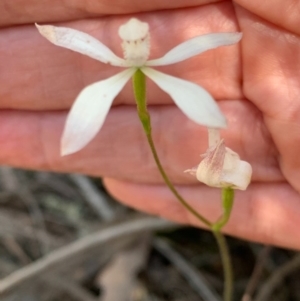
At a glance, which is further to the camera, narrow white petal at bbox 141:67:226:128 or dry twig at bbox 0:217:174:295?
dry twig at bbox 0:217:174:295

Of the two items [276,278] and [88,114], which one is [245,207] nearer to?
[276,278]

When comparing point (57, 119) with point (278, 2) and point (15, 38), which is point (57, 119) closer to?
point (15, 38)

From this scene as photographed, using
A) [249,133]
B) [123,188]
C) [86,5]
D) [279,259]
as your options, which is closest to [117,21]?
[86,5]

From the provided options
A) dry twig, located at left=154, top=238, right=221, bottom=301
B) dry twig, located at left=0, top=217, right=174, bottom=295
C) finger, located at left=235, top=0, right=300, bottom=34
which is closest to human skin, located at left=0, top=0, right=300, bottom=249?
finger, located at left=235, top=0, right=300, bottom=34

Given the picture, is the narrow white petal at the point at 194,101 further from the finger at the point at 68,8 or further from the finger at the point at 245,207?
the finger at the point at 245,207

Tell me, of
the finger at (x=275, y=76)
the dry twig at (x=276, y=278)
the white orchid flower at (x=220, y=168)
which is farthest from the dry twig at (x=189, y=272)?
the white orchid flower at (x=220, y=168)

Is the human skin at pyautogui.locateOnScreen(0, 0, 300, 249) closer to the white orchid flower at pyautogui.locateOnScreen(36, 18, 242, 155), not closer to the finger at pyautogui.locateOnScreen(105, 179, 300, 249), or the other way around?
the finger at pyautogui.locateOnScreen(105, 179, 300, 249)
